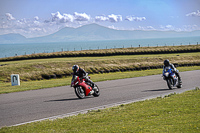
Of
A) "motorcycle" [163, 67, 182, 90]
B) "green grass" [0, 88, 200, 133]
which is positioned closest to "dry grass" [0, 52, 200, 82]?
"motorcycle" [163, 67, 182, 90]

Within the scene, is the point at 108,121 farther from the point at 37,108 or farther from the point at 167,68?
the point at 167,68

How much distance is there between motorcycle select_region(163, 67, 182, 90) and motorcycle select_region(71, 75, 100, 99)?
5.03 meters

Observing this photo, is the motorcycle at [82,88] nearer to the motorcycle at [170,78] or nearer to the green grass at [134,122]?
the green grass at [134,122]

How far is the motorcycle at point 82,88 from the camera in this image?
15.6 m

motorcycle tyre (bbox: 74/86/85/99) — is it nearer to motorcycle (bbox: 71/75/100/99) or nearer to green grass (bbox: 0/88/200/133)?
motorcycle (bbox: 71/75/100/99)

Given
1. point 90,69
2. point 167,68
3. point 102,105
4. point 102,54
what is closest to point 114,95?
point 102,105

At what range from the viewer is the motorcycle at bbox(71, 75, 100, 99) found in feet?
51.3

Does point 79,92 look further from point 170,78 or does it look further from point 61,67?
point 61,67

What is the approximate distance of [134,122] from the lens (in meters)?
9.03

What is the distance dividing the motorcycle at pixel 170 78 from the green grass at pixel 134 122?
7.56 metres

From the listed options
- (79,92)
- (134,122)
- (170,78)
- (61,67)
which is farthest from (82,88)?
(61,67)

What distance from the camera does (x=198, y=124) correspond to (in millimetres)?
8047

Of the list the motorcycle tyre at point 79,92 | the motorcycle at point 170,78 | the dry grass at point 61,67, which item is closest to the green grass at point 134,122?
the motorcycle tyre at point 79,92

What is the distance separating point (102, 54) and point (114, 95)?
50.9 m
